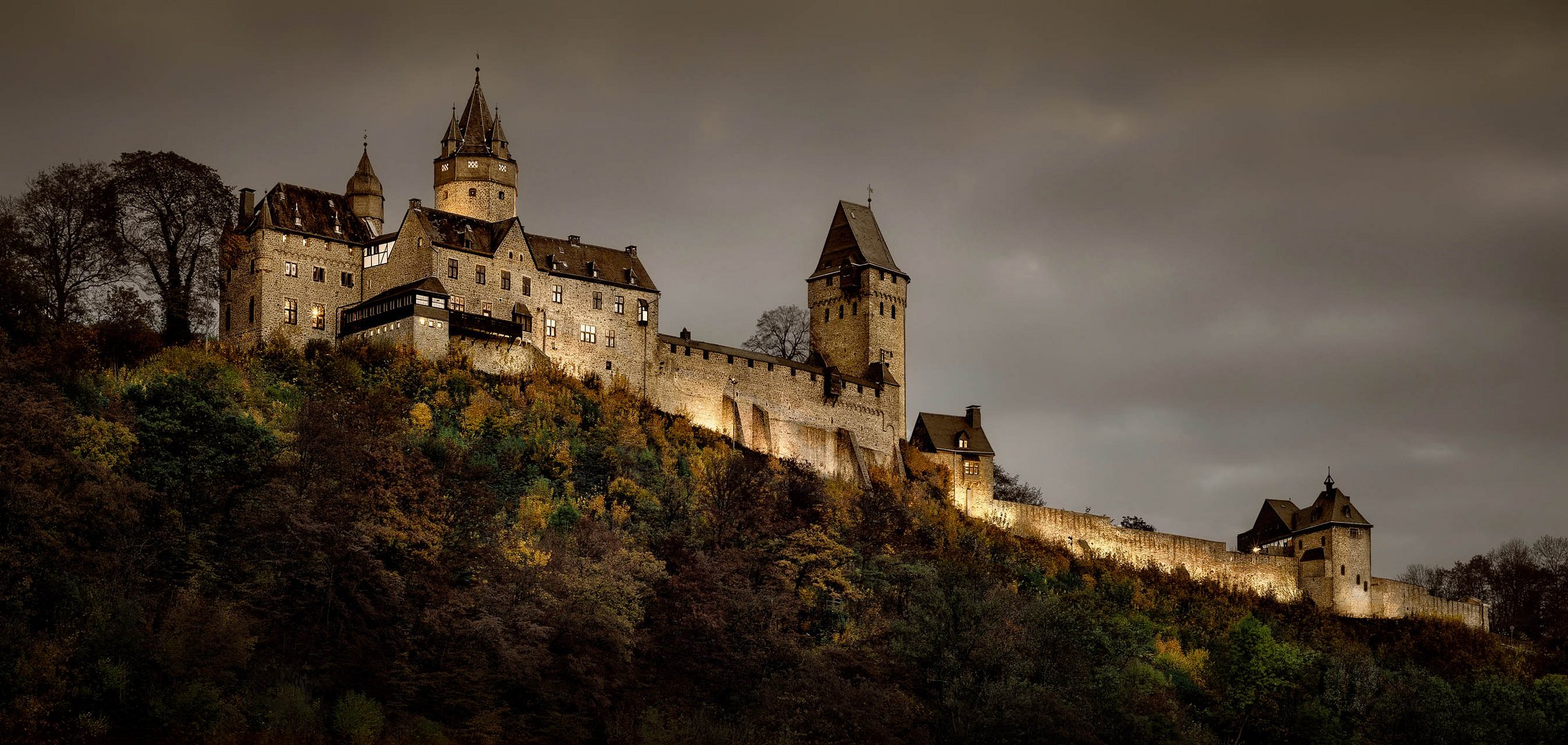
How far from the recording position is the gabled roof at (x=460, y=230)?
6391cm

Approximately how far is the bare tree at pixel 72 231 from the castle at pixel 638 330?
14.2ft

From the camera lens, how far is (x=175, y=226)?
61.2 meters

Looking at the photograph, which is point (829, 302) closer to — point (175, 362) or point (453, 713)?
point (175, 362)

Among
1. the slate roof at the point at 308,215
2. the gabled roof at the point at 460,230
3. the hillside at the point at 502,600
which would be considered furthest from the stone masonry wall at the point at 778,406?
the slate roof at the point at 308,215

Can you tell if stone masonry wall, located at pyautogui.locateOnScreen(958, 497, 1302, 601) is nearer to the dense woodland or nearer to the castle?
the castle

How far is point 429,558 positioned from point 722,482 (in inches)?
591

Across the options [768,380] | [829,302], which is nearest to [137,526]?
[768,380]

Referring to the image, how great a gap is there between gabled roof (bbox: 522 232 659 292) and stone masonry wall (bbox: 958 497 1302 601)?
54.2 feet

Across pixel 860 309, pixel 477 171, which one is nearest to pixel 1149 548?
pixel 860 309

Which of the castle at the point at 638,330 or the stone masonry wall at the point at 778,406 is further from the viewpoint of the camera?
the stone masonry wall at the point at 778,406

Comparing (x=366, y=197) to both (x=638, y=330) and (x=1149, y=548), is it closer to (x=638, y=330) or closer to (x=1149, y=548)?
(x=638, y=330)

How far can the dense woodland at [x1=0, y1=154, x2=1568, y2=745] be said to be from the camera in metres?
40.5

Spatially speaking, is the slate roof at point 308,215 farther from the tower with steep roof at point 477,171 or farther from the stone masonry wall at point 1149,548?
the stone masonry wall at point 1149,548

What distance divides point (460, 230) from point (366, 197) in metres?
4.84
